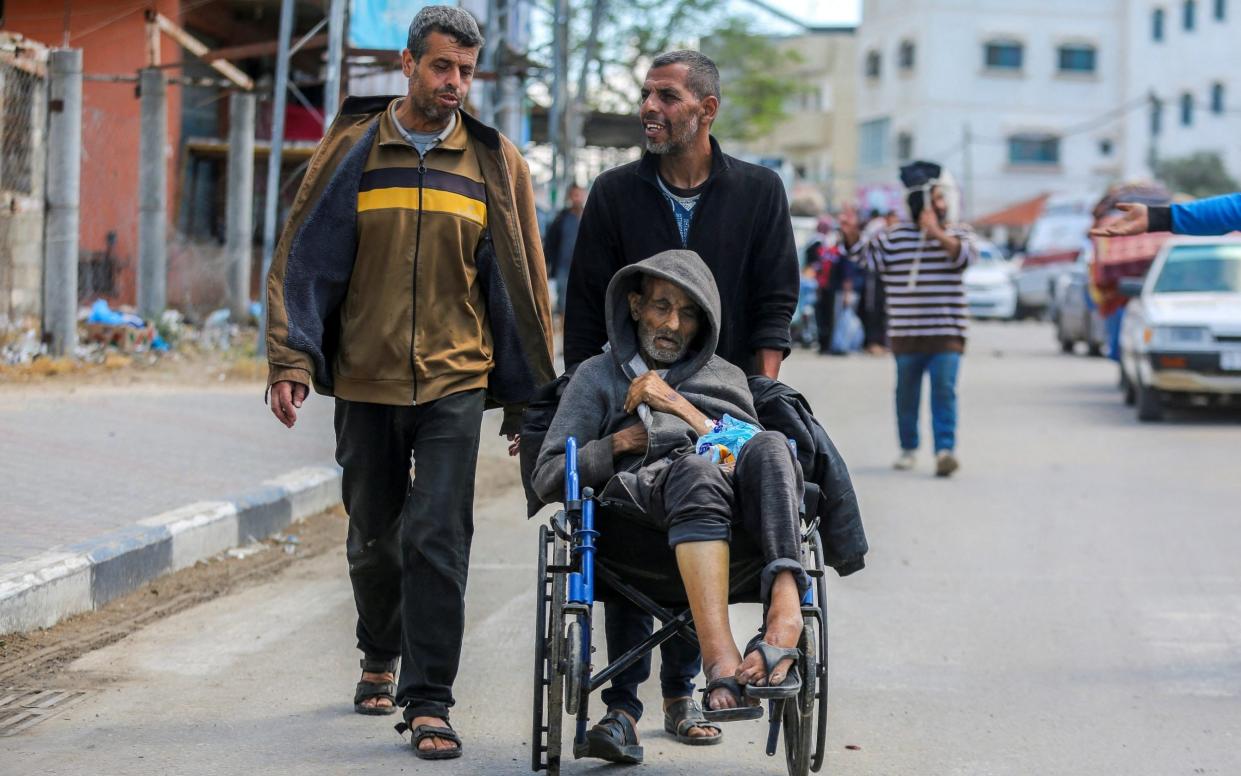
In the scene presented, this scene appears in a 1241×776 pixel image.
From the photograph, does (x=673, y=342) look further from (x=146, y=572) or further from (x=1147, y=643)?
(x=146, y=572)

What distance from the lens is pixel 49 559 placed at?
22.9 ft

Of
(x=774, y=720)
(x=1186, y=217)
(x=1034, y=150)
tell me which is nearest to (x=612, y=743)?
(x=774, y=720)

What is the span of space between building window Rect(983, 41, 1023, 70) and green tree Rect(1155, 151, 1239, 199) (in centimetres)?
692

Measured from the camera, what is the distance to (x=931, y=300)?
11.8 meters

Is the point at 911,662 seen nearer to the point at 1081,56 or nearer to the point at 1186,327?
the point at 1186,327

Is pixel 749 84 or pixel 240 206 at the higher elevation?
pixel 749 84

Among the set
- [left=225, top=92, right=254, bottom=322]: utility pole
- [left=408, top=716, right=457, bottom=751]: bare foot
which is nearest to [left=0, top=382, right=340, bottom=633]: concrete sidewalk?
[left=408, top=716, right=457, bottom=751]: bare foot

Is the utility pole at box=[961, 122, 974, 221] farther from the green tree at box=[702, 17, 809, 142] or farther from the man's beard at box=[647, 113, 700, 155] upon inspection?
the man's beard at box=[647, 113, 700, 155]

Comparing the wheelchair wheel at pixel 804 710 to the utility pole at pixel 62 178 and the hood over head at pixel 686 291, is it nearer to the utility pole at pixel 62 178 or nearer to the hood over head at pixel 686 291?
the hood over head at pixel 686 291

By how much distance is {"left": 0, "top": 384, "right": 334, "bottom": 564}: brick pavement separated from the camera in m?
8.09

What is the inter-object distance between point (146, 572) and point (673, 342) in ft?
11.4

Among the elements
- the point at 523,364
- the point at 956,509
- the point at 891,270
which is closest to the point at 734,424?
the point at 523,364

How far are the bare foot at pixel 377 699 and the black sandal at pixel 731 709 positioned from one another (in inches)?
61.0

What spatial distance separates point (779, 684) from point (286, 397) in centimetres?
171
